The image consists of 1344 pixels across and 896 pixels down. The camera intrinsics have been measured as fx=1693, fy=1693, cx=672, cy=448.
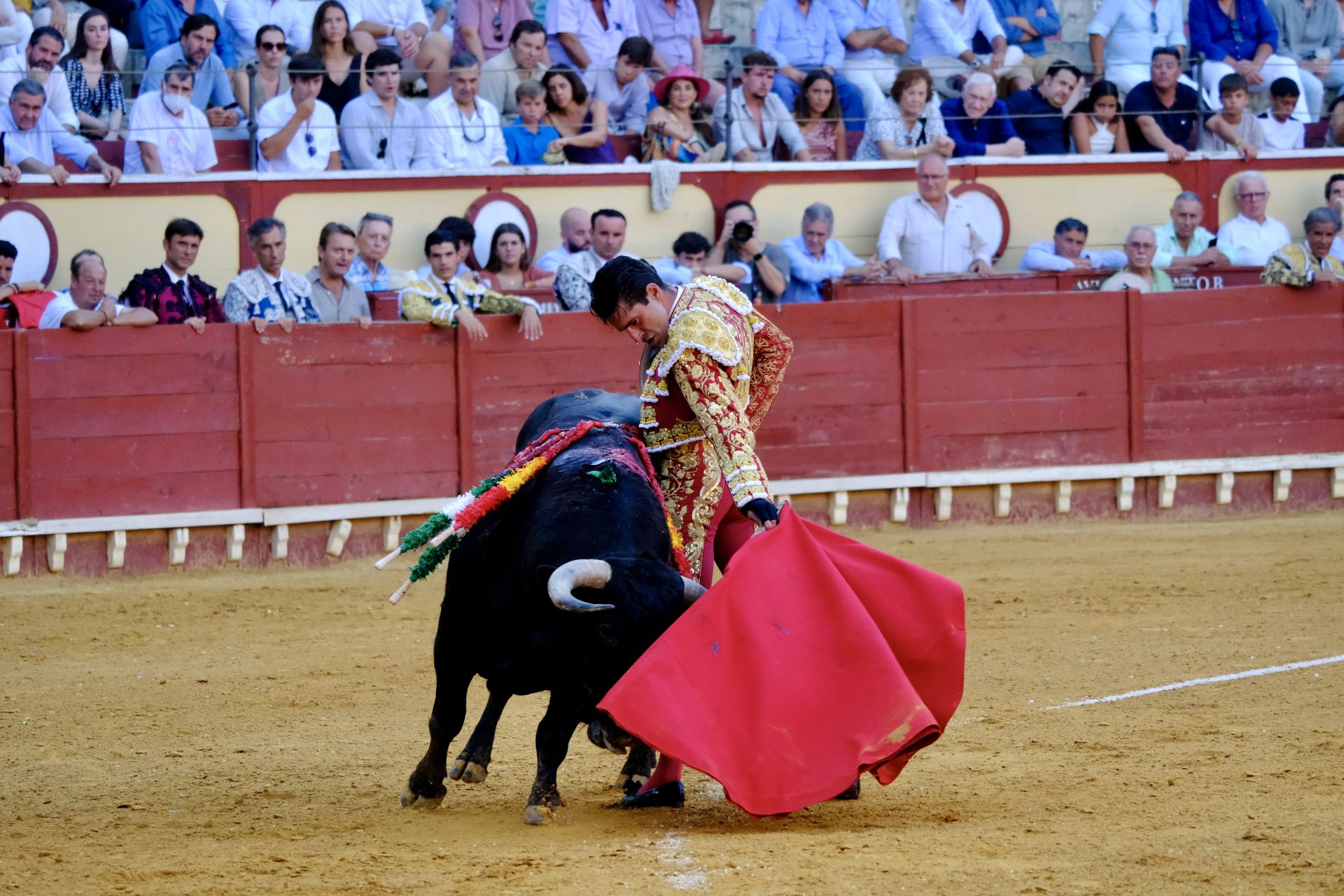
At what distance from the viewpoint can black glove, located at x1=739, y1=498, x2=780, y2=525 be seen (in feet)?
10.8

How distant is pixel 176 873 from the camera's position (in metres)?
3.01

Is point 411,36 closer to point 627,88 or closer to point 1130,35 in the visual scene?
point 627,88

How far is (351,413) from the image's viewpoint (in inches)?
285

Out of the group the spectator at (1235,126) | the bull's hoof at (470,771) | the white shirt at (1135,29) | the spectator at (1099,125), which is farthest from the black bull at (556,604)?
the white shirt at (1135,29)

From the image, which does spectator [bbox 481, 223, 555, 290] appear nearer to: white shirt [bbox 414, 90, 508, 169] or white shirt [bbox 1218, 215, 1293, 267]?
white shirt [bbox 414, 90, 508, 169]

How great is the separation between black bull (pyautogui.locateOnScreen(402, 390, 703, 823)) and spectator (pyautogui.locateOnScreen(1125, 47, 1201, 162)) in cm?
626

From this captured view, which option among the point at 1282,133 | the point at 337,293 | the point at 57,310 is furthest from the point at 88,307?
the point at 1282,133

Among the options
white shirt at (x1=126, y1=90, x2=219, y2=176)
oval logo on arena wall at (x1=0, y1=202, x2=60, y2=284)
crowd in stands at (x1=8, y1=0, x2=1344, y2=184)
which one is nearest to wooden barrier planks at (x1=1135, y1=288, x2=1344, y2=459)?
crowd in stands at (x1=8, y1=0, x2=1344, y2=184)

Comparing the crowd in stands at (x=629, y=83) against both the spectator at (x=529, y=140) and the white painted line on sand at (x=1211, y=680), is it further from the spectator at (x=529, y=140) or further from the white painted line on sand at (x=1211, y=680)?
the white painted line on sand at (x=1211, y=680)

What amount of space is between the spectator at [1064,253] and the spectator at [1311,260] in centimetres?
75

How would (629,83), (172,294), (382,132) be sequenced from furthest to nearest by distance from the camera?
(629,83) → (382,132) → (172,294)

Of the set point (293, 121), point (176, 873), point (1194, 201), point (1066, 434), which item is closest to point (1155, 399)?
point (1066, 434)

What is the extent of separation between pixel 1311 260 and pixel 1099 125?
1.40m

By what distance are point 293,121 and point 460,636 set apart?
473cm
